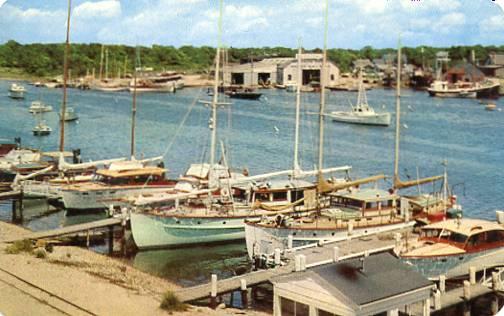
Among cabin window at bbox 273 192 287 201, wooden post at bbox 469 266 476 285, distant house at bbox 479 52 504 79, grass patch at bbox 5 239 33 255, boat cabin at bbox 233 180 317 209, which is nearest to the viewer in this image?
wooden post at bbox 469 266 476 285

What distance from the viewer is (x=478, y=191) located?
1324 centimetres

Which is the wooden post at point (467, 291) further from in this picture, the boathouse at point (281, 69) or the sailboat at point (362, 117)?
the sailboat at point (362, 117)

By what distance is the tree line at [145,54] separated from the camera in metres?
12.2

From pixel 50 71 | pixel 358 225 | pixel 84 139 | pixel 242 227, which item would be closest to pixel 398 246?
pixel 358 225

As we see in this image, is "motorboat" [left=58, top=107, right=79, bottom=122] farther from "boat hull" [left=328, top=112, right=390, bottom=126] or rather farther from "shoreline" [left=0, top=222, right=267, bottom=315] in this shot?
"shoreline" [left=0, top=222, right=267, bottom=315]

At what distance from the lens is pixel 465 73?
14.8m

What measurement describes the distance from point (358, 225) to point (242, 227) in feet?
6.11

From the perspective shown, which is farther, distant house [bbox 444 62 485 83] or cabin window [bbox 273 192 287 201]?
cabin window [bbox 273 192 287 201]

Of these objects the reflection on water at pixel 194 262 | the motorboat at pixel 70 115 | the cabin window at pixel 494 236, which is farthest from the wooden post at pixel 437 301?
the motorboat at pixel 70 115

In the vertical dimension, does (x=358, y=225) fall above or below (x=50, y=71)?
below

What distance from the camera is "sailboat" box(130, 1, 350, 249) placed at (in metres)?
12.7

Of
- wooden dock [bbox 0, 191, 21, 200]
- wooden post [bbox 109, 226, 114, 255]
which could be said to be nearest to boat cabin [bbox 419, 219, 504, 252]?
wooden post [bbox 109, 226, 114, 255]

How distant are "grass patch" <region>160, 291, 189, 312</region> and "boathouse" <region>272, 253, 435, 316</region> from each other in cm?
116

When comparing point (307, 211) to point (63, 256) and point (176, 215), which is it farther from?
point (63, 256)
